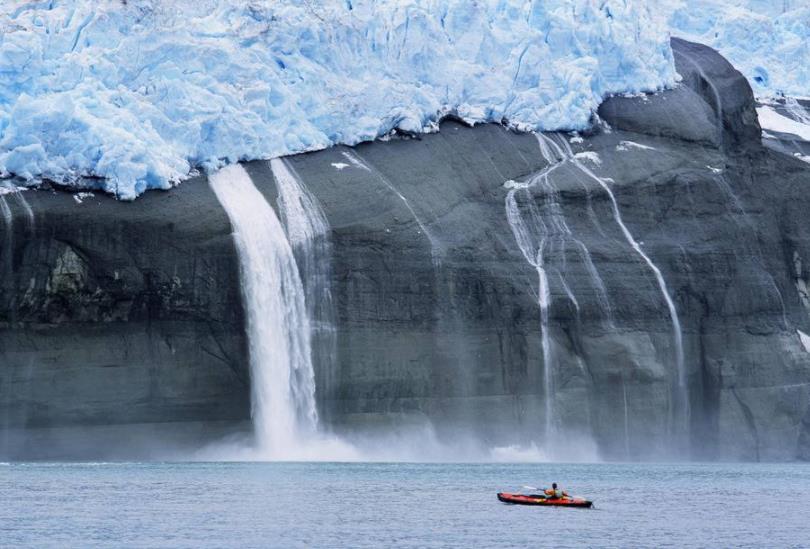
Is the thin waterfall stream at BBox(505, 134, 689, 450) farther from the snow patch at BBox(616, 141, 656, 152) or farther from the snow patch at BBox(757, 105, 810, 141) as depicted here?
the snow patch at BBox(757, 105, 810, 141)

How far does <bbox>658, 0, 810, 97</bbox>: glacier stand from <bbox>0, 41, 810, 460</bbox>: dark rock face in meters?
5.12

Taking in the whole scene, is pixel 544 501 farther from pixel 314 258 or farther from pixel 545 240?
pixel 545 240

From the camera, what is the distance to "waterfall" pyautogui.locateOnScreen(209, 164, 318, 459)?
172 ft

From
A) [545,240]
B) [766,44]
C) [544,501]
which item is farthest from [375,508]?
[766,44]

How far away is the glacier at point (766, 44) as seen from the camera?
7000cm

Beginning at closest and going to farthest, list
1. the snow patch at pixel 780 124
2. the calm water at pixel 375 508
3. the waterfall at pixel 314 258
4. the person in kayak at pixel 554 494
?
the calm water at pixel 375 508
the person in kayak at pixel 554 494
the waterfall at pixel 314 258
the snow patch at pixel 780 124

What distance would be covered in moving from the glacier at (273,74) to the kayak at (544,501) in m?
17.5

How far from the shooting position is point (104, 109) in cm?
5216

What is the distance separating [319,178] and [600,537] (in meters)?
23.8

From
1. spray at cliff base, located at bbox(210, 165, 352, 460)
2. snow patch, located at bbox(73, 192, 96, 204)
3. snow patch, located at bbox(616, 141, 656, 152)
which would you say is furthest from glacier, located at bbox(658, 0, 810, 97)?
snow patch, located at bbox(73, 192, 96, 204)

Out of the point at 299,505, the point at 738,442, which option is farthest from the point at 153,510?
the point at 738,442

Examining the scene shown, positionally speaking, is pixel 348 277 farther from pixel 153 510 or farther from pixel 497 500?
pixel 153 510

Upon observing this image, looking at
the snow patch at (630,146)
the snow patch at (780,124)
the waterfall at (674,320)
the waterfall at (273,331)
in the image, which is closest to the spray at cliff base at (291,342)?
the waterfall at (273,331)

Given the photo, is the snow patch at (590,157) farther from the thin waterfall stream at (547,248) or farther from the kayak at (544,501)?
the kayak at (544,501)
